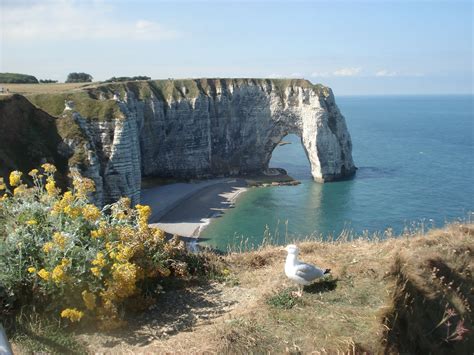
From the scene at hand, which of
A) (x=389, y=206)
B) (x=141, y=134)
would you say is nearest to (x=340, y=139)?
(x=389, y=206)

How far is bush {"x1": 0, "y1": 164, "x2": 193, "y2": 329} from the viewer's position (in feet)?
28.3

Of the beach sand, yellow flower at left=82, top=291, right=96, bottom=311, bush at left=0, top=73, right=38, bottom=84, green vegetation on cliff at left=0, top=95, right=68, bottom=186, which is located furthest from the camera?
bush at left=0, top=73, right=38, bottom=84

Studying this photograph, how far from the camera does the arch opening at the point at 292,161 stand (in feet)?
284

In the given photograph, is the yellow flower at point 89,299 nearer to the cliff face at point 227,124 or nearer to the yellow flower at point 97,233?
the yellow flower at point 97,233

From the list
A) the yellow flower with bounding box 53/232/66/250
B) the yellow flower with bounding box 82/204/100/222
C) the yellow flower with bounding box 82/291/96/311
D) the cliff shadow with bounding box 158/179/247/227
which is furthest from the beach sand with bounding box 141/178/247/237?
the yellow flower with bounding box 82/291/96/311

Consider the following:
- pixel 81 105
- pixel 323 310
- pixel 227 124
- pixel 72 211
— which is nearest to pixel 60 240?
pixel 72 211

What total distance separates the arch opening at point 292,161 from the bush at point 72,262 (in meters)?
73.5

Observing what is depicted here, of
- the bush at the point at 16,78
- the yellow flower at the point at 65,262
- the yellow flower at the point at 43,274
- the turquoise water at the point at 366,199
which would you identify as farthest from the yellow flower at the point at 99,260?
the bush at the point at 16,78

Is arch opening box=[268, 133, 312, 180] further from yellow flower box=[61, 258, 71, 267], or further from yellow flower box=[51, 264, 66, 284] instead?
yellow flower box=[51, 264, 66, 284]

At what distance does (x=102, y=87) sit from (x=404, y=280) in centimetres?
6394

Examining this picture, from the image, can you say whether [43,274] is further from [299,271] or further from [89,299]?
[299,271]

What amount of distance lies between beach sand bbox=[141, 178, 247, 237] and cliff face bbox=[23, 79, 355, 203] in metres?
5.73

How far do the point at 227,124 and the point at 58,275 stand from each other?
76.7 meters

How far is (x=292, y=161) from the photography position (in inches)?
3969
